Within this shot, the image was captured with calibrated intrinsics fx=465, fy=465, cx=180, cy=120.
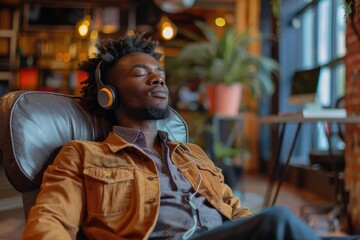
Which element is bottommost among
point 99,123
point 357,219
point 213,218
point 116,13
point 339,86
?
point 357,219

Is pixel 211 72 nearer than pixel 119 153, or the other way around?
pixel 119 153

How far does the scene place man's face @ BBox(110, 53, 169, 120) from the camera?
1583 millimetres

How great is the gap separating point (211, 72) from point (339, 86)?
4.31 feet

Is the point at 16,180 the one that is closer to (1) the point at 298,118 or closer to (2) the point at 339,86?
(1) the point at 298,118

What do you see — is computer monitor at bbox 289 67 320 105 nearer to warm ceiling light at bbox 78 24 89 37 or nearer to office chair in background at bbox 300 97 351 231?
office chair in background at bbox 300 97 351 231

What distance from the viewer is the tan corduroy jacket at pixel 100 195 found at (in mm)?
1224

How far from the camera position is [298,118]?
2.52 metres

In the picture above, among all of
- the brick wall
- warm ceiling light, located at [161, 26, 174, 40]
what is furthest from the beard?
warm ceiling light, located at [161, 26, 174, 40]

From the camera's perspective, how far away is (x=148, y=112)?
1.58m

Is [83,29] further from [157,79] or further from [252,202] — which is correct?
[157,79]

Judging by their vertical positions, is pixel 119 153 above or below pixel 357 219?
above

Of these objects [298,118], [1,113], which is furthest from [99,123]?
[298,118]

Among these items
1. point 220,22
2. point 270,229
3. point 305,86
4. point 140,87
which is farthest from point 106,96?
point 220,22

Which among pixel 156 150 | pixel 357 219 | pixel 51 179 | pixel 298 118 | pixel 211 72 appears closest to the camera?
pixel 51 179
